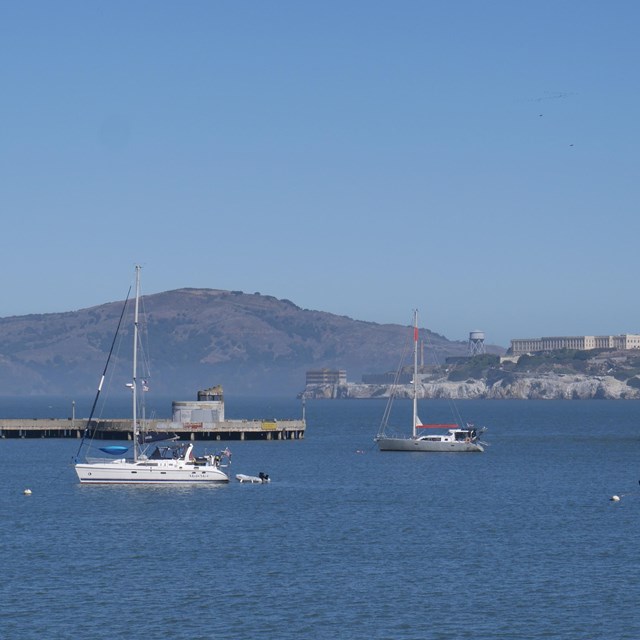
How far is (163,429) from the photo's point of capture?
143 meters

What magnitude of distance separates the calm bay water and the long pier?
38.2 meters

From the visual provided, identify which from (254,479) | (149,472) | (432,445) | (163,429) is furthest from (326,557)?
(163,429)

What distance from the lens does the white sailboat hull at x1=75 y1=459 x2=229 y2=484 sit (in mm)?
89000

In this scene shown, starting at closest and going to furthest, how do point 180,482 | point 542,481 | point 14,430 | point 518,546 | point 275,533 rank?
point 518,546
point 275,533
point 180,482
point 542,481
point 14,430

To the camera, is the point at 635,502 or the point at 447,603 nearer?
the point at 447,603

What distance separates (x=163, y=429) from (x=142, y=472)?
5405 centimetres

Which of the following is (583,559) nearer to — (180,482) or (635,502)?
(635,502)

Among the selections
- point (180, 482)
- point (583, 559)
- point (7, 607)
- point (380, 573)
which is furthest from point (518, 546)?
point (180, 482)

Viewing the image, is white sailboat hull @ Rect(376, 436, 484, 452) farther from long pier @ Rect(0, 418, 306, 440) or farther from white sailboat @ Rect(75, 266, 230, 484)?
white sailboat @ Rect(75, 266, 230, 484)

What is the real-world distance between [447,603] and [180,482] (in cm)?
4161

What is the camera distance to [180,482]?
89.8 meters

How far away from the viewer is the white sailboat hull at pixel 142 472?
8900 centimetres

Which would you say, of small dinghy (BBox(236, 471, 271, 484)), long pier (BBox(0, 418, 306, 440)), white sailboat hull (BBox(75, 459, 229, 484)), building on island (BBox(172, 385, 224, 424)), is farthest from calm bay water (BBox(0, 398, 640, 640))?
building on island (BBox(172, 385, 224, 424))

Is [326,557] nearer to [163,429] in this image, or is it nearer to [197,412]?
[163,429]
